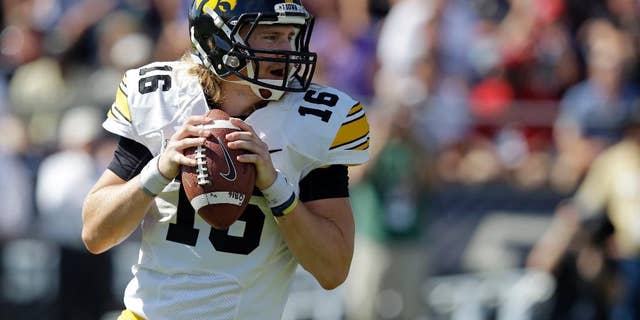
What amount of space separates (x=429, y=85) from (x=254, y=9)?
5.62 metres

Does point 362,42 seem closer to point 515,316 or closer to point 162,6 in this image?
point 162,6

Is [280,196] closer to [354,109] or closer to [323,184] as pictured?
[323,184]

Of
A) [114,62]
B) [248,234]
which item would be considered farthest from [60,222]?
[248,234]

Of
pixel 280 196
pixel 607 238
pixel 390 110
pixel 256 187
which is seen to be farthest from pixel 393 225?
pixel 280 196

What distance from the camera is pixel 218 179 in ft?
11.2

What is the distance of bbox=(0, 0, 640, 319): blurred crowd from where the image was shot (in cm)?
835

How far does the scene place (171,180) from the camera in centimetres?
354

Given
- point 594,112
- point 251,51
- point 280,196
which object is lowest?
point 594,112

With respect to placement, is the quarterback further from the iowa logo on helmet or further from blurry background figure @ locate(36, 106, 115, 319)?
blurry background figure @ locate(36, 106, 115, 319)

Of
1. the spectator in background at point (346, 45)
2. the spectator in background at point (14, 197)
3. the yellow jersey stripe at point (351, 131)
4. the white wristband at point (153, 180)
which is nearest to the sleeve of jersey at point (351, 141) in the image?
the yellow jersey stripe at point (351, 131)

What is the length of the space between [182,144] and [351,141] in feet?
1.95

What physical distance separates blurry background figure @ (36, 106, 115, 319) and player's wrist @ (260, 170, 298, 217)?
15.8ft

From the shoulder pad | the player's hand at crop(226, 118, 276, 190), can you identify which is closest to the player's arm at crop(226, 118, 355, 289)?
the player's hand at crop(226, 118, 276, 190)

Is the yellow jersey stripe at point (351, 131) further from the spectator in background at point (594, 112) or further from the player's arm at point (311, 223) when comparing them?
the spectator in background at point (594, 112)
